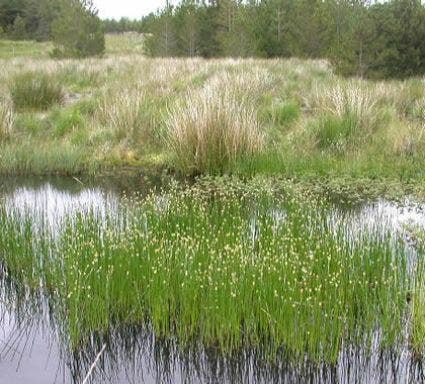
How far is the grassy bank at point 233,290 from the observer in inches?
162

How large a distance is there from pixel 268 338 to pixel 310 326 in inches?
15.6

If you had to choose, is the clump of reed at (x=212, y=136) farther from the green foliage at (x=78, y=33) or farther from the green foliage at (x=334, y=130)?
the green foliage at (x=78, y=33)

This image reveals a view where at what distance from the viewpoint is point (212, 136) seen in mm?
9156

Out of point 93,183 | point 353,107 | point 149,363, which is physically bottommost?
point 149,363

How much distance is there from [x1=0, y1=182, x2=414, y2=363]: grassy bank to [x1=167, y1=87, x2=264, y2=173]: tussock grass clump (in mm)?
3932

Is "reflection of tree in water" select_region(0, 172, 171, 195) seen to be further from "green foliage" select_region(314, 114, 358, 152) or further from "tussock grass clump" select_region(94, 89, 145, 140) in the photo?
"green foliage" select_region(314, 114, 358, 152)

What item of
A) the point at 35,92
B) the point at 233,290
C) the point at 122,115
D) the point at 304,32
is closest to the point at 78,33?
the point at 304,32

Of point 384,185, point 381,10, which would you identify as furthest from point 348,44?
point 384,185

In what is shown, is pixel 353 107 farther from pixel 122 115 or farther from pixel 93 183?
pixel 93 183

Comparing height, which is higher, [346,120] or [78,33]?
[78,33]

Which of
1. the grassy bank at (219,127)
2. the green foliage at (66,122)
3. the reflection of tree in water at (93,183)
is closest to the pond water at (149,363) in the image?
the reflection of tree in water at (93,183)

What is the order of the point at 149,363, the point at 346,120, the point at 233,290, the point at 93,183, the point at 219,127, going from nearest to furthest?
the point at 149,363, the point at 233,290, the point at 219,127, the point at 93,183, the point at 346,120

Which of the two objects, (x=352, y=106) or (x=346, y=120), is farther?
(x=352, y=106)

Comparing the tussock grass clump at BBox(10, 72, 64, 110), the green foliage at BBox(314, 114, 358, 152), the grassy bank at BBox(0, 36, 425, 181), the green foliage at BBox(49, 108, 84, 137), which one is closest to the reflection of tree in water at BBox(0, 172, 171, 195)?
the grassy bank at BBox(0, 36, 425, 181)
